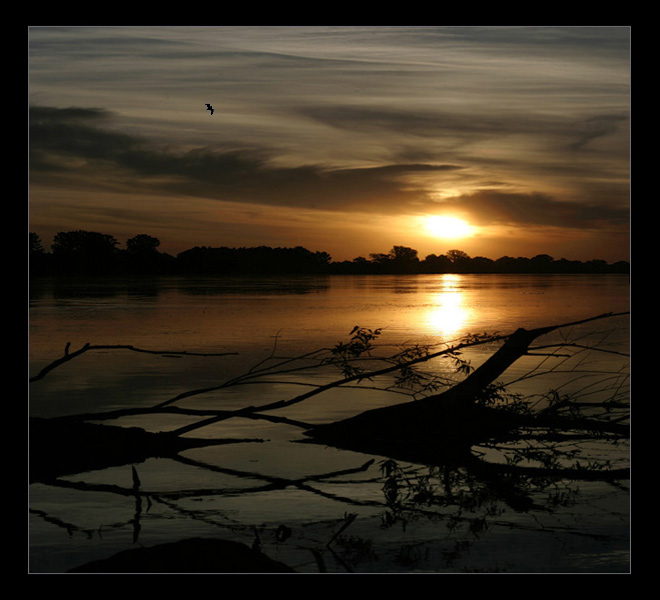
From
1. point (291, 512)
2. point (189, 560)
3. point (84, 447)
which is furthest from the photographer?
point (84, 447)

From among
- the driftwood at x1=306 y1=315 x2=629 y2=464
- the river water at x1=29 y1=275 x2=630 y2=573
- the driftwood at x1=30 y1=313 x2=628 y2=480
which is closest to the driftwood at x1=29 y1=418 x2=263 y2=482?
the driftwood at x1=30 y1=313 x2=628 y2=480

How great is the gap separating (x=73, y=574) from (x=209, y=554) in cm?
90

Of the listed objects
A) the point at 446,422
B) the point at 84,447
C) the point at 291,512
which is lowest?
the point at 291,512

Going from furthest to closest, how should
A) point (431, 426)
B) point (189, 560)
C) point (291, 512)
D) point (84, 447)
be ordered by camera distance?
point (431, 426) → point (84, 447) → point (291, 512) → point (189, 560)

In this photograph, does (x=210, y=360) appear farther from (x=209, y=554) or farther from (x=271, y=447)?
(x=209, y=554)

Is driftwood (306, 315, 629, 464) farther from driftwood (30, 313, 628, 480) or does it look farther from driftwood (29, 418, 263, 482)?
driftwood (29, 418, 263, 482)

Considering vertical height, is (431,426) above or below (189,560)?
above

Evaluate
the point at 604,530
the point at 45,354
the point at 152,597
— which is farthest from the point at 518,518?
the point at 45,354

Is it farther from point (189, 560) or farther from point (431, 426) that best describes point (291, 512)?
point (431, 426)

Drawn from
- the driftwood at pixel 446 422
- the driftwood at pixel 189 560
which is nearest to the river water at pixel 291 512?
the driftwood at pixel 446 422

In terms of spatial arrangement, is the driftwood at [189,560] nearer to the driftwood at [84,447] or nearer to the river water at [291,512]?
the river water at [291,512]

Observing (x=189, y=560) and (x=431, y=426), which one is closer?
(x=189, y=560)

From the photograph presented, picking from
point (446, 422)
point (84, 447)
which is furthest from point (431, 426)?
point (84, 447)
